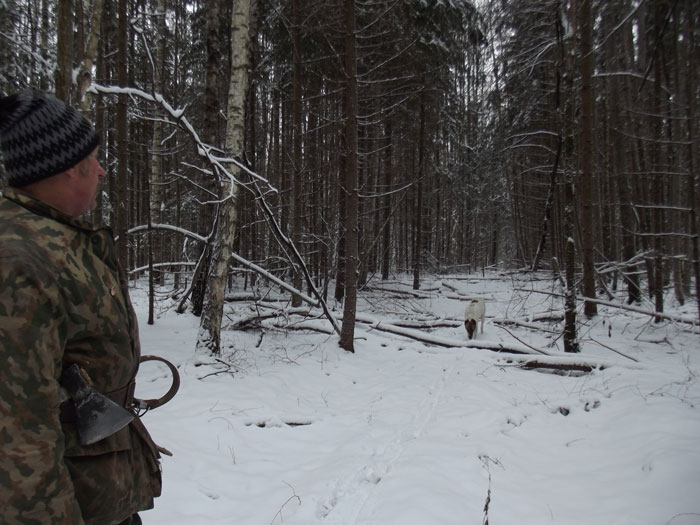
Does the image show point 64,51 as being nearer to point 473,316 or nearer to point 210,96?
point 210,96

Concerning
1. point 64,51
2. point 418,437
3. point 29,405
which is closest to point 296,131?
point 64,51

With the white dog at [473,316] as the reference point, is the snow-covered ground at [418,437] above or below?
below

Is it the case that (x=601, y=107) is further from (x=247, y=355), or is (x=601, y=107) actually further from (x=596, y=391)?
(x=247, y=355)

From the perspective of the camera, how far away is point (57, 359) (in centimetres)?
116

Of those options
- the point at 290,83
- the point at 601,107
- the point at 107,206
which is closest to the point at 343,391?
the point at 290,83

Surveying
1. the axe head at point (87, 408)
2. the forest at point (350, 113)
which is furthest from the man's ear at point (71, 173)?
the forest at point (350, 113)

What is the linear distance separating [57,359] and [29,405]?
13 centimetres

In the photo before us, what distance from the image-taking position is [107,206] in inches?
798

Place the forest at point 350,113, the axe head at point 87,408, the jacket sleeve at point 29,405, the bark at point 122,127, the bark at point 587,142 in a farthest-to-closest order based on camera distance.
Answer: the bark at point 587,142, the bark at point 122,127, the forest at point 350,113, the axe head at point 87,408, the jacket sleeve at point 29,405

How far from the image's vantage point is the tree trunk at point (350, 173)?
7.71m

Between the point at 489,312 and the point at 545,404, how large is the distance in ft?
28.5

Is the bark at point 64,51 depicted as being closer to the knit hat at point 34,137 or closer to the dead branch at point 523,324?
the knit hat at point 34,137

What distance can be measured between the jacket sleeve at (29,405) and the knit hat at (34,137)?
381 mm

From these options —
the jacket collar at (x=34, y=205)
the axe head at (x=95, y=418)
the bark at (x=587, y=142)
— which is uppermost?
the bark at (x=587, y=142)
